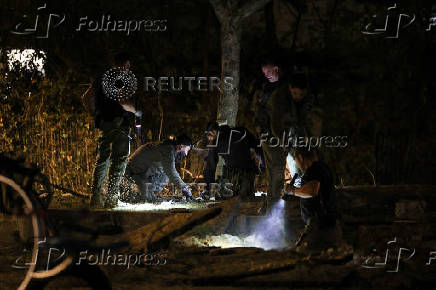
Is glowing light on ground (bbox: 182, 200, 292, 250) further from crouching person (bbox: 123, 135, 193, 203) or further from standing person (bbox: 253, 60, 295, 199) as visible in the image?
crouching person (bbox: 123, 135, 193, 203)

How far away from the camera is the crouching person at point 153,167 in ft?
34.7

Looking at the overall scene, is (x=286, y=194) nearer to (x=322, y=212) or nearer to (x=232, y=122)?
(x=322, y=212)

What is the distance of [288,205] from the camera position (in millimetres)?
9234

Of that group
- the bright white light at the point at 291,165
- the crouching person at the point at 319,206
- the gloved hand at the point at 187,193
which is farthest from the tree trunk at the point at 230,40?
the crouching person at the point at 319,206

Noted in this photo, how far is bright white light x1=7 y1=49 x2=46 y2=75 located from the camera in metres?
12.7

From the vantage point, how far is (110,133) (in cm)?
961

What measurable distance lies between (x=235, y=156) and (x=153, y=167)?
135 centimetres

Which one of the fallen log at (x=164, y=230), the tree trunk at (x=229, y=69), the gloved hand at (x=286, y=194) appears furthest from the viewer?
the tree trunk at (x=229, y=69)

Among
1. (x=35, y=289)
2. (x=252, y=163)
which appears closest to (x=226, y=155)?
(x=252, y=163)

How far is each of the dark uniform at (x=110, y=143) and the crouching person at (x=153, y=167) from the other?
2.51 feet

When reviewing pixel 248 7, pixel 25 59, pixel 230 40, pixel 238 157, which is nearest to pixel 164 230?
pixel 238 157

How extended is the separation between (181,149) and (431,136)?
8.07 m

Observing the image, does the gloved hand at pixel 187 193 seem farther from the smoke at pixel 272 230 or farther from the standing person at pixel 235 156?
the smoke at pixel 272 230

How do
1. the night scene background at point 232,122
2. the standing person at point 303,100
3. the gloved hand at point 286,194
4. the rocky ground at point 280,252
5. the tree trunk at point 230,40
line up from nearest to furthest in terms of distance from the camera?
the rocky ground at point 280,252 < the night scene background at point 232,122 < the gloved hand at point 286,194 < the standing person at point 303,100 < the tree trunk at point 230,40
